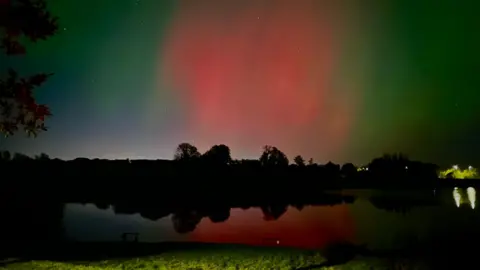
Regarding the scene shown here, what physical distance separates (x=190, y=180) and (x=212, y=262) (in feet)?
276

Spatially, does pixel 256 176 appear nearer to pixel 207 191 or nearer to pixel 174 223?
pixel 207 191

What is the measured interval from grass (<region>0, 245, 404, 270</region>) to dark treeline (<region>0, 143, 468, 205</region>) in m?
42.9

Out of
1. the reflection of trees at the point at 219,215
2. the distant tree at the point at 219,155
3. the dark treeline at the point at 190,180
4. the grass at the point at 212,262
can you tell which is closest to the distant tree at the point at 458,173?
the dark treeline at the point at 190,180

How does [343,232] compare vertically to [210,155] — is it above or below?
below

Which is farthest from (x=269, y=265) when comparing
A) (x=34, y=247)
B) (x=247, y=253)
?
(x=34, y=247)

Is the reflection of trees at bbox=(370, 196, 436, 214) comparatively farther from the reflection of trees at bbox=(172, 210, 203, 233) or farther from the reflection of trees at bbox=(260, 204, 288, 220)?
the reflection of trees at bbox=(172, 210, 203, 233)

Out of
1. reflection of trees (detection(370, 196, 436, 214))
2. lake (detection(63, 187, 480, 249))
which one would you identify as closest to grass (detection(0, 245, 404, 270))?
lake (detection(63, 187, 480, 249))

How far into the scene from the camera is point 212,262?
1975 centimetres

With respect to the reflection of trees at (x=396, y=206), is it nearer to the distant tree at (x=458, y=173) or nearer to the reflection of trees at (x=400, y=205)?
the reflection of trees at (x=400, y=205)

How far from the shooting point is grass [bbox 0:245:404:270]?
1869 cm

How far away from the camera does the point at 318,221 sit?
47.5 meters

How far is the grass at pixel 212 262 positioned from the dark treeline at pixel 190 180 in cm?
4289

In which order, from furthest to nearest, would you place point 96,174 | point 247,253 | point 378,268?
point 96,174 → point 247,253 → point 378,268

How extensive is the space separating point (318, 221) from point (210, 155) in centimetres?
9899
